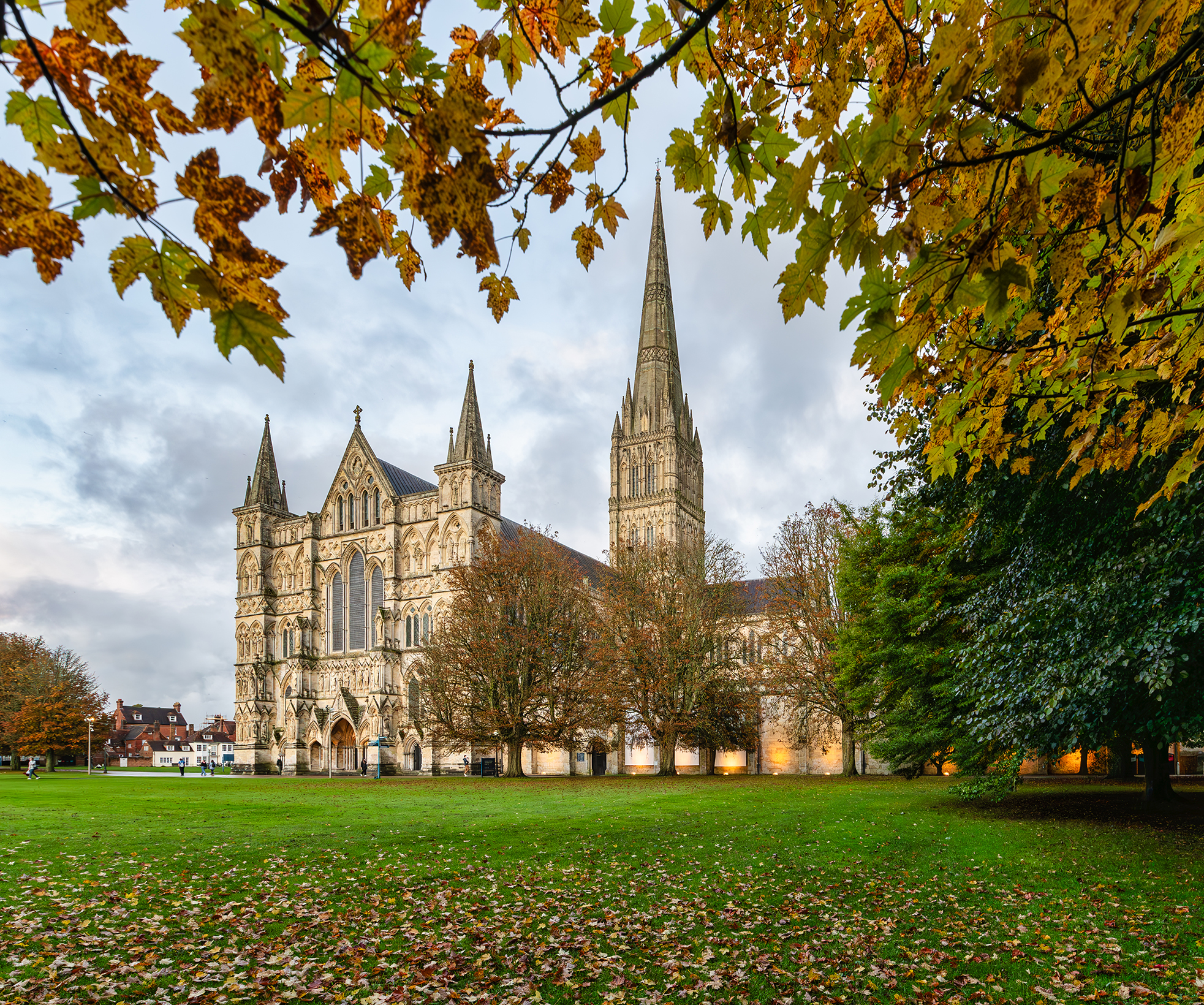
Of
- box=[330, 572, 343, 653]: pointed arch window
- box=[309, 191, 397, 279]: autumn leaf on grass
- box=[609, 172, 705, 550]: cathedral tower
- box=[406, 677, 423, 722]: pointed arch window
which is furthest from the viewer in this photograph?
box=[609, 172, 705, 550]: cathedral tower

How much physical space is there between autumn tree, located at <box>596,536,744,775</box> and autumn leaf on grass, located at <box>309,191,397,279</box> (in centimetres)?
3217

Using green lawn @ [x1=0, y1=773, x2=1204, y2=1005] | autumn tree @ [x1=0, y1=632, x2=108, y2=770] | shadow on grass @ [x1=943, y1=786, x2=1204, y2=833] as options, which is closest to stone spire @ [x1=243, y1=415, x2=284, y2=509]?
autumn tree @ [x1=0, y1=632, x2=108, y2=770]

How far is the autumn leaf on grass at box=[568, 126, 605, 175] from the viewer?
319 cm

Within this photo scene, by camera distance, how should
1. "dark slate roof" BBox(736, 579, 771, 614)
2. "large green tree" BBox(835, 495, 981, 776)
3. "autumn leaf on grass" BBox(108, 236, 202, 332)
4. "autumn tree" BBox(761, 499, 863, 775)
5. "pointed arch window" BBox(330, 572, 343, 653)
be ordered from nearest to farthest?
1. "autumn leaf on grass" BBox(108, 236, 202, 332)
2. "large green tree" BBox(835, 495, 981, 776)
3. "autumn tree" BBox(761, 499, 863, 775)
4. "dark slate roof" BBox(736, 579, 771, 614)
5. "pointed arch window" BBox(330, 572, 343, 653)

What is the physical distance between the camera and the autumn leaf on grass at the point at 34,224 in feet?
6.24

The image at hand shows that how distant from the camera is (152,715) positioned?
333 feet

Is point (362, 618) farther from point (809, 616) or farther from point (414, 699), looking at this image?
point (809, 616)

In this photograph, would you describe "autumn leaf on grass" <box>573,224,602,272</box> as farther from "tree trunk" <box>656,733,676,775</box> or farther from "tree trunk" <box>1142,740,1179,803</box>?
"tree trunk" <box>656,733,676,775</box>

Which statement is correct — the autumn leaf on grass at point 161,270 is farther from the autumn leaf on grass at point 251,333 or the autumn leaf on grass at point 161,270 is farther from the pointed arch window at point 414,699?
the pointed arch window at point 414,699

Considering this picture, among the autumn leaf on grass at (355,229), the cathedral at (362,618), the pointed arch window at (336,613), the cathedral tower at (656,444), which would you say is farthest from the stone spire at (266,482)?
the autumn leaf on grass at (355,229)

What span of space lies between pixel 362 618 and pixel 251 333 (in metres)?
51.5

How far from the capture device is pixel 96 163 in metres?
1.87

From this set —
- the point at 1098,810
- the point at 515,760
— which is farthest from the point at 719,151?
the point at 515,760

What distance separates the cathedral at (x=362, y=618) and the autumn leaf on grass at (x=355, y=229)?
40487mm
